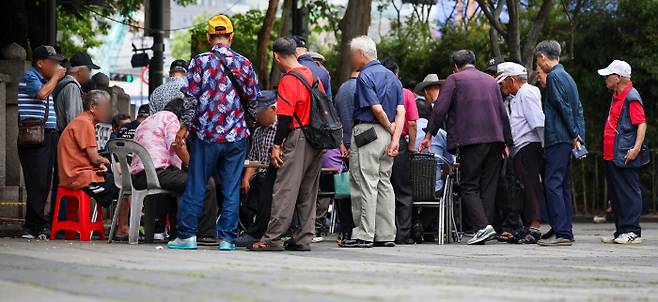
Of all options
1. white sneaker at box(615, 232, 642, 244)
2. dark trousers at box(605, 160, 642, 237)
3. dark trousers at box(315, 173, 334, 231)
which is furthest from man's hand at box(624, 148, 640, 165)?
dark trousers at box(315, 173, 334, 231)

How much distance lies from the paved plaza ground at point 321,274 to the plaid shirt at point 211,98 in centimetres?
109

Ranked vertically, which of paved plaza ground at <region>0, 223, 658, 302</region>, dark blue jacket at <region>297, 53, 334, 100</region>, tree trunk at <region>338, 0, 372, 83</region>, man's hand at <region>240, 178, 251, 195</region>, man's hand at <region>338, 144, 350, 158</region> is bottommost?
paved plaza ground at <region>0, 223, 658, 302</region>

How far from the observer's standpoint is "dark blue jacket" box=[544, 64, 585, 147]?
14.8 m

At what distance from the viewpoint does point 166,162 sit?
47.2 feet

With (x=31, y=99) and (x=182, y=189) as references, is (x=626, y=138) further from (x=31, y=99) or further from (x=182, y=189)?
(x=31, y=99)

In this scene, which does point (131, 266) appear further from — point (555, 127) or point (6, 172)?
point (6, 172)

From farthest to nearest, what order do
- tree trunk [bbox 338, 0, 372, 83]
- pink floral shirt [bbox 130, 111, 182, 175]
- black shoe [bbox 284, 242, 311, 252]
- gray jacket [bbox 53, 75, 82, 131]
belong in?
tree trunk [bbox 338, 0, 372, 83] → gray jacket [bbox 53, 75, 82, 131] → pink floral shirt [bbox 130, 111, 182, 175] → black shoe [bbox 284, 242, 311, 252]

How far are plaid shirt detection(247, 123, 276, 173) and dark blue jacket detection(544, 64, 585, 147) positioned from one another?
276 cm

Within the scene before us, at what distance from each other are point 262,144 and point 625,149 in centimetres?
367

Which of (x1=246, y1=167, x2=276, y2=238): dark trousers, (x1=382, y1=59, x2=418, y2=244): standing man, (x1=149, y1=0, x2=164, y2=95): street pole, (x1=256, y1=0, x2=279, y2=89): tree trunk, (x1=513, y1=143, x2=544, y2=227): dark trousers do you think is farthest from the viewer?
(x1=149, y1=0, x2=164, y2=95): street pole

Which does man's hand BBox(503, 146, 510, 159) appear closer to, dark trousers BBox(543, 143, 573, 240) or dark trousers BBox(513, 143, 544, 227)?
dark trousers BBox(513, 143, 544, 227)

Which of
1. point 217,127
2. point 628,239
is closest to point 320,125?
point 217,127

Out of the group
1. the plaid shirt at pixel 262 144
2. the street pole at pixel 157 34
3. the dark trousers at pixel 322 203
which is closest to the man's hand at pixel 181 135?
the plaid shirt at pixel 262 144

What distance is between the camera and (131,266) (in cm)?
1001
